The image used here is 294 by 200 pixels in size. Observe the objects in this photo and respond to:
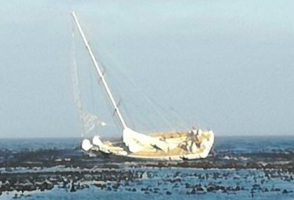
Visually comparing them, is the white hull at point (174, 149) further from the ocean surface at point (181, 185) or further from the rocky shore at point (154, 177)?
the ocean surface at point (181, 185)

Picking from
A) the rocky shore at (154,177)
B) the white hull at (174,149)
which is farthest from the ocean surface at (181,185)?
the white hull at (174,149)

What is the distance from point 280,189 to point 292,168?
18.2 meters

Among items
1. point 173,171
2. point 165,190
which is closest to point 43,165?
point 173,171

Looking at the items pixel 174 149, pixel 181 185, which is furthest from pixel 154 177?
pixel 174 149

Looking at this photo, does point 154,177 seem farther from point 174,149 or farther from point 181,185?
point 174,149

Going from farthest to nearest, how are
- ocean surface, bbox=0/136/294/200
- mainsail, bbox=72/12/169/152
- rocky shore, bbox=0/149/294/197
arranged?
mainsail, bbox=72/12/169/152
rocky shore, bbox=0/149/294/197
ocean surface, bbox=0/136/294/200

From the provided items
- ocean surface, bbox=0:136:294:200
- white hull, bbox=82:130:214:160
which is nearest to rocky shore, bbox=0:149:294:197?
ocean surface, bbox=0:136:294:200

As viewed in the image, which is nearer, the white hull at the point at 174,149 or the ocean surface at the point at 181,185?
the ocean surface at the point at 181,185

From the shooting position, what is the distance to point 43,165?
77562 millimetres

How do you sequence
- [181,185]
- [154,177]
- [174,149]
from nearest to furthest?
[181,185] < [154,177] < [174,149]

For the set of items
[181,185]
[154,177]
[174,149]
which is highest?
[174,149]

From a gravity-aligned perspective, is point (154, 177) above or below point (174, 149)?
below

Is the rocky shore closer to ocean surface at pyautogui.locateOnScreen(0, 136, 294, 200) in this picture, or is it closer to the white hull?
ocean surface at pyautogui.locateOnScreen(0, 136, 294, 200)

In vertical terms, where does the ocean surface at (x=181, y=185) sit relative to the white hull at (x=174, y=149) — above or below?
below
